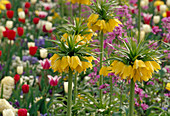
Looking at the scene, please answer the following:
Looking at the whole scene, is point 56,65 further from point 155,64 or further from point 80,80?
point 80,80

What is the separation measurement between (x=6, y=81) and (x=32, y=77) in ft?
1.48

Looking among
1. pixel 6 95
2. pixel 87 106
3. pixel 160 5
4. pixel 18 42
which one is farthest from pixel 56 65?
pixel 160 5

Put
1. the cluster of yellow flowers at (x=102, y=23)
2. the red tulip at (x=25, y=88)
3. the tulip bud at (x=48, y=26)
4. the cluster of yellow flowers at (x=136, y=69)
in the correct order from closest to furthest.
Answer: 1. the cluster of yellow flowers at (x=136, y=69)
2. the cluster of yellow flowers at (x=102, y=23)
3. the red tulip at (x=25, y=88)
4. the tulip bud at (x=48, y=26)

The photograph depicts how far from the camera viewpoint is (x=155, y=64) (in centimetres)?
208

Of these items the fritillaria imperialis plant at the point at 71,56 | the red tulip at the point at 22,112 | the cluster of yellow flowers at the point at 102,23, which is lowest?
the red tulip at the point at 22,112

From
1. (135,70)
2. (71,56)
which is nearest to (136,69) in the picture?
(135,70)

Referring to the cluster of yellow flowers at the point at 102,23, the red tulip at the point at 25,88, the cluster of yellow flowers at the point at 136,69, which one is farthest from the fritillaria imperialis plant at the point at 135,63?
the red tulip at the point at 25,88

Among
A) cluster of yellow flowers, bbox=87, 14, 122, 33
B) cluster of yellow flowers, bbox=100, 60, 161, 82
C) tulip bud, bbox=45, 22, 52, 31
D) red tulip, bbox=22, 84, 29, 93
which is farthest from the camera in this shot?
tulip bud, bbox=45, 22, 52, 31

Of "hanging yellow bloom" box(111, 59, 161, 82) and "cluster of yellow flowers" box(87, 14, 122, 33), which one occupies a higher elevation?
"cluster of yellow flowers" box(87, 14, 122, 33)

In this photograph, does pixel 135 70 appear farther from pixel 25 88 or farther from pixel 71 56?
pixel 25 88

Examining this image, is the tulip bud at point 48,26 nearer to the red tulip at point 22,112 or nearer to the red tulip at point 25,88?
the red tulip at point 25,88

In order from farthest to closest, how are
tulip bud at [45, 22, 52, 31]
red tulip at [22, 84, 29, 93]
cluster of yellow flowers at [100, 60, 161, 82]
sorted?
tulip bud at [45, 22, 52, 31]
red tulip at [22, 84, 29, 93]
cluster of yellow flowers at [100, 60, 161, 82]

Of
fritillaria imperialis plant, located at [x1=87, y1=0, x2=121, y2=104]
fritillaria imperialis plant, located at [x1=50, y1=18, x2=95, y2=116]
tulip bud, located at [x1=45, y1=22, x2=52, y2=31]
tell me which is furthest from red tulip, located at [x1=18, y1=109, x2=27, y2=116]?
tulip bud, located at [x1=45, y1=22, x2=52, y2=31]

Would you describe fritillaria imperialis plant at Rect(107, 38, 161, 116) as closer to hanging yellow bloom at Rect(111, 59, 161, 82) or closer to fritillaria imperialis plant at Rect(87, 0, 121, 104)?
hanging yellow bloom at Rect(111, 59, 161, 82)
